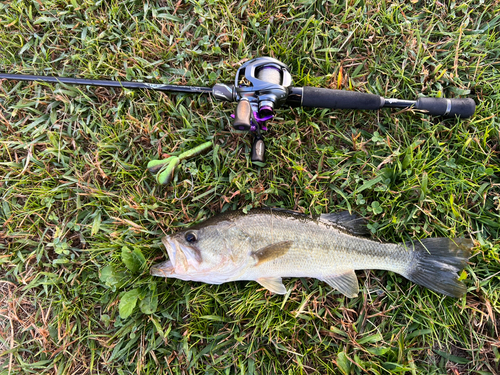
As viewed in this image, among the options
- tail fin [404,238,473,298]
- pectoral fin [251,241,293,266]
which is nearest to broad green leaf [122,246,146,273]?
pectoral fin [251,241,293,266]

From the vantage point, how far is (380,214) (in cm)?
300

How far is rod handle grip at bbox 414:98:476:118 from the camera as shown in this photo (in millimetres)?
2879

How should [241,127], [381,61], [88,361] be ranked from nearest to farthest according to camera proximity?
1. [241,127]
2. [88,361]
3. [381,61]

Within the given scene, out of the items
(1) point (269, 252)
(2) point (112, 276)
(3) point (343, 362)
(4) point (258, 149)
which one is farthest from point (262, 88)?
(3) point (343, 362)

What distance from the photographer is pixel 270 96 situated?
2.58 m

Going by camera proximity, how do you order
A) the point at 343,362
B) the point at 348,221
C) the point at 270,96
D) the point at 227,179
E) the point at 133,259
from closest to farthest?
the point at 270,96, the point at 343,362, the point at 133,259, the point at 348,221, the point at 227,179

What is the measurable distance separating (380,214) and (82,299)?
3284mm

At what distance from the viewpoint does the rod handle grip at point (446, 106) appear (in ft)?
9.45

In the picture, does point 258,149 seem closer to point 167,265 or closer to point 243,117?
point 243,117

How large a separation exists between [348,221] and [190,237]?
1.60 m

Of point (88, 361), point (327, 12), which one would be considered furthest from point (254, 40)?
point (88, 361)

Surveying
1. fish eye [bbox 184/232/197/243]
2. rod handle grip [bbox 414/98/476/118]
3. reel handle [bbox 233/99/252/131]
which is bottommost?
fish eye [bbox 184/232/197/243]

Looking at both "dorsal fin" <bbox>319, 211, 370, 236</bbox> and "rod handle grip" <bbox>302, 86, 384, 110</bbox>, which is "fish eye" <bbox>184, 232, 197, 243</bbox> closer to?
"dorsal fin" <bbox>319, 211, 370, 236</bbox>

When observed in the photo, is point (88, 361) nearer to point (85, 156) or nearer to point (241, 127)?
point (85, 156)
